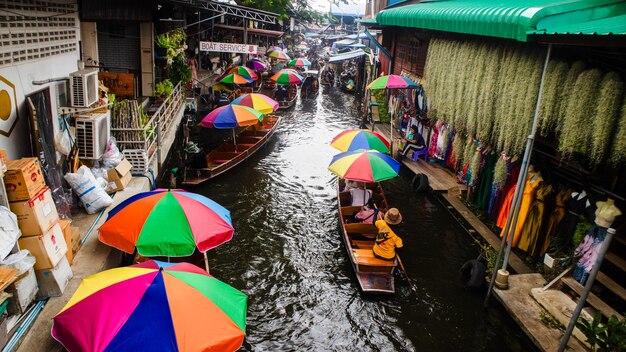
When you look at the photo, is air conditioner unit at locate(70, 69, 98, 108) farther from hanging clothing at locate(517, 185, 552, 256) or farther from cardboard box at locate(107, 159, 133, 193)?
hanging clothing at locate(517, 185, 552, 256)

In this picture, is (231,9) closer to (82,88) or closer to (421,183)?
(82,88)

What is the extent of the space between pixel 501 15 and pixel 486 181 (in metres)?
4.25

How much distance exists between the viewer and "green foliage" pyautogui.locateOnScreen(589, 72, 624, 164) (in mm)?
6849

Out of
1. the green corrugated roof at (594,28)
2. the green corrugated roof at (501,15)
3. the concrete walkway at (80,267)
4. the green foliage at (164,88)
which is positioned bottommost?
the concrete walkway at (80,267)

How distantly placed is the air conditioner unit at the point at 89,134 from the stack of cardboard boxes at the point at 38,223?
10.8ft

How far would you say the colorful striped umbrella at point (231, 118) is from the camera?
48.2 ft

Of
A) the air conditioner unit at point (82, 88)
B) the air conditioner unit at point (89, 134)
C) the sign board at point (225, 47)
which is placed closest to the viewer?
the air conditioner unit at point (82, 88)

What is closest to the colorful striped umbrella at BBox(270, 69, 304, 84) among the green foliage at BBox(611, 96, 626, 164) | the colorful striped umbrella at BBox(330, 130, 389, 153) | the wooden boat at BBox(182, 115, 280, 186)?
the wooden boat at BBox(182, 115, 280, 186)

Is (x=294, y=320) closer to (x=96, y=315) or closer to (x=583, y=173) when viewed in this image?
(x=96, y=315)

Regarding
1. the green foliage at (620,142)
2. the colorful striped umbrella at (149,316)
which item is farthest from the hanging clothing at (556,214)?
the colorful striped umbrella at (149,316)

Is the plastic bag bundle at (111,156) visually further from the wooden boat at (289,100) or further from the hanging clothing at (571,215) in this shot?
the wooden boat at (289,100)

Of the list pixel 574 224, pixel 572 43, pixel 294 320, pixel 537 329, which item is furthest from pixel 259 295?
pixel 572 43

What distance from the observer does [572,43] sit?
6.84 meters

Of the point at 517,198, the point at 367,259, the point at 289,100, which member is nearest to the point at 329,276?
the point at 367,259
